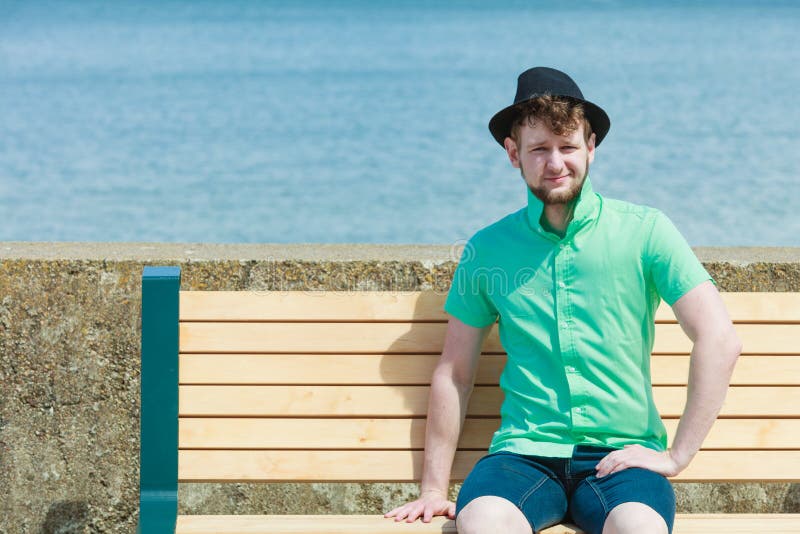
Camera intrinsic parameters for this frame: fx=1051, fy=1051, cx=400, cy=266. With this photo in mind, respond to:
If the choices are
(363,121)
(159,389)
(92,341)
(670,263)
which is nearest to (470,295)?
(670,263)

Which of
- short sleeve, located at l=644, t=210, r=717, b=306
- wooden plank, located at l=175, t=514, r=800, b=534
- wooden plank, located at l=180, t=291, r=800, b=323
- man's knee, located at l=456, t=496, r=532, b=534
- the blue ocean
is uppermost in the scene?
the blue ocean

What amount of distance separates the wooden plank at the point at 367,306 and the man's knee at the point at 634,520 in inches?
26.5

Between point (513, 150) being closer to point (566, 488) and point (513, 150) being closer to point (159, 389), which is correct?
point (566, 488)

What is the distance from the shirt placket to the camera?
7.97ft

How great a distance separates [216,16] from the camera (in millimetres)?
40906

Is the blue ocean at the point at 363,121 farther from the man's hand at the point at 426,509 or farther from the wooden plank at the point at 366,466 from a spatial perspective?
the man's hand at the point at 426,509

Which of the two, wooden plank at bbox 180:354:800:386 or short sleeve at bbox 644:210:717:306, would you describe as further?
wooden plank at bbox 180:354:800:386

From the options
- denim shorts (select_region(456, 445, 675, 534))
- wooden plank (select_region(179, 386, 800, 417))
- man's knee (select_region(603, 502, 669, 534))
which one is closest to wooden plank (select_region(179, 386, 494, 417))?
wooden plank (select_region(179, 386, 800, 417))

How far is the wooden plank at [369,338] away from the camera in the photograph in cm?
272

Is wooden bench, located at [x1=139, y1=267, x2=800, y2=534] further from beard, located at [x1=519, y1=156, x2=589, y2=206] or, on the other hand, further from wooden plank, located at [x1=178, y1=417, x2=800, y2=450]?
beard, located at [x1=519, y1=156, x2=589, y2=206]

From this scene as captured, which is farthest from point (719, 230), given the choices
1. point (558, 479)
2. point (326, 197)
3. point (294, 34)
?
point (294, 34)

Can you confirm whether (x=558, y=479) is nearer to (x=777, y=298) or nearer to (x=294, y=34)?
(x=777, y=298)

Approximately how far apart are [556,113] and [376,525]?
3.40 feet

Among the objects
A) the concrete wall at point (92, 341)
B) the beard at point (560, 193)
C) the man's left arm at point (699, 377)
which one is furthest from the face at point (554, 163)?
the concrete wall at point (92, 341)
